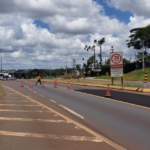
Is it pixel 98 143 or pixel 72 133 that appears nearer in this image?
pixel 98 143

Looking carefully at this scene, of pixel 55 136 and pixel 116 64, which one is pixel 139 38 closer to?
pixel 116 64

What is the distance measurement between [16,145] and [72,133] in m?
1.73

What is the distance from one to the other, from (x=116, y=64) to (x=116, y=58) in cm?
75

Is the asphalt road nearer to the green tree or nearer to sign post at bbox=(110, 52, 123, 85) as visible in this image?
sign post at bbox=(110, 52, 123, 85)

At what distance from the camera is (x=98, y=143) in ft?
19.0

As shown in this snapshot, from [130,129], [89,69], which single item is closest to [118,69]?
[130,129]

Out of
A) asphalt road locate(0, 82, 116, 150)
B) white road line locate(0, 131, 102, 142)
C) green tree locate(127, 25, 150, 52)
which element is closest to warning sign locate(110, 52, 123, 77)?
asphalt road locate(0, 82, 116, 150)

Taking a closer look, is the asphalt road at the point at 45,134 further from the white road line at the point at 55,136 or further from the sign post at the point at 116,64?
the sign post at the point at 116,64

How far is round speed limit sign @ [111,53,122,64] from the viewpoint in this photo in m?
27.6

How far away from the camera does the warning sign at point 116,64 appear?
2756 cm

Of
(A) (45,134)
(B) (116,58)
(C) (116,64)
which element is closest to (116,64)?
(C) (116,64)

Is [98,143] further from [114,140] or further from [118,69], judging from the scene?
[118,69]

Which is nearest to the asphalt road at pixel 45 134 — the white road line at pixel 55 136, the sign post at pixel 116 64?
the white road line at pixel 55 136

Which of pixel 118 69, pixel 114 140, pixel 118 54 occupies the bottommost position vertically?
pixel 114 140
